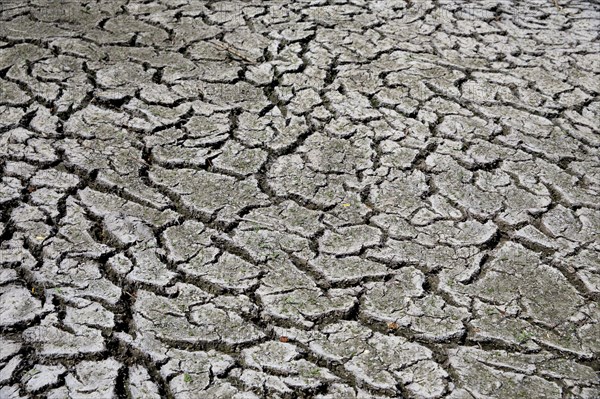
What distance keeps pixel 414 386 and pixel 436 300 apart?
348 mm

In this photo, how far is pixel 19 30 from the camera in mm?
3672

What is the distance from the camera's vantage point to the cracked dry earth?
217 centimetres

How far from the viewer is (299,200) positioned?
2.76 meters

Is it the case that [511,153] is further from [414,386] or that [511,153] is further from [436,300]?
[414,386]

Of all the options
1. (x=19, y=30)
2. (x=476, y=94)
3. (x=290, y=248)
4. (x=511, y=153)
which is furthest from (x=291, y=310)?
(x=19, y=30)

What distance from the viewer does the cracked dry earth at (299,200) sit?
85.4 inches

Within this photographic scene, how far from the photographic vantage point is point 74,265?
2.44 m

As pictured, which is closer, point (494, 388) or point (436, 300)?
point (494, 388)

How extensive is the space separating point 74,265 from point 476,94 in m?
1.77

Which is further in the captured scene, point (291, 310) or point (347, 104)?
point (347, 104)

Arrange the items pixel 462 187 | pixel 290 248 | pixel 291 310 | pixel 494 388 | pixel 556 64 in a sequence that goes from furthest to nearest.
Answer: pixel 556 64, pixel 462 187, pixel 290 248, pixel 291 310, pixel 494 388

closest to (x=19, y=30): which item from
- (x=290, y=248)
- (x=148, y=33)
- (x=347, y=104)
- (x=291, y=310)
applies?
(x=148, y=33)

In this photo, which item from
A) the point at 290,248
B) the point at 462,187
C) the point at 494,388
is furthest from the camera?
the point at 462,187

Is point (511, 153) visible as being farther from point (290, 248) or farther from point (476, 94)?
point (290, 248)
